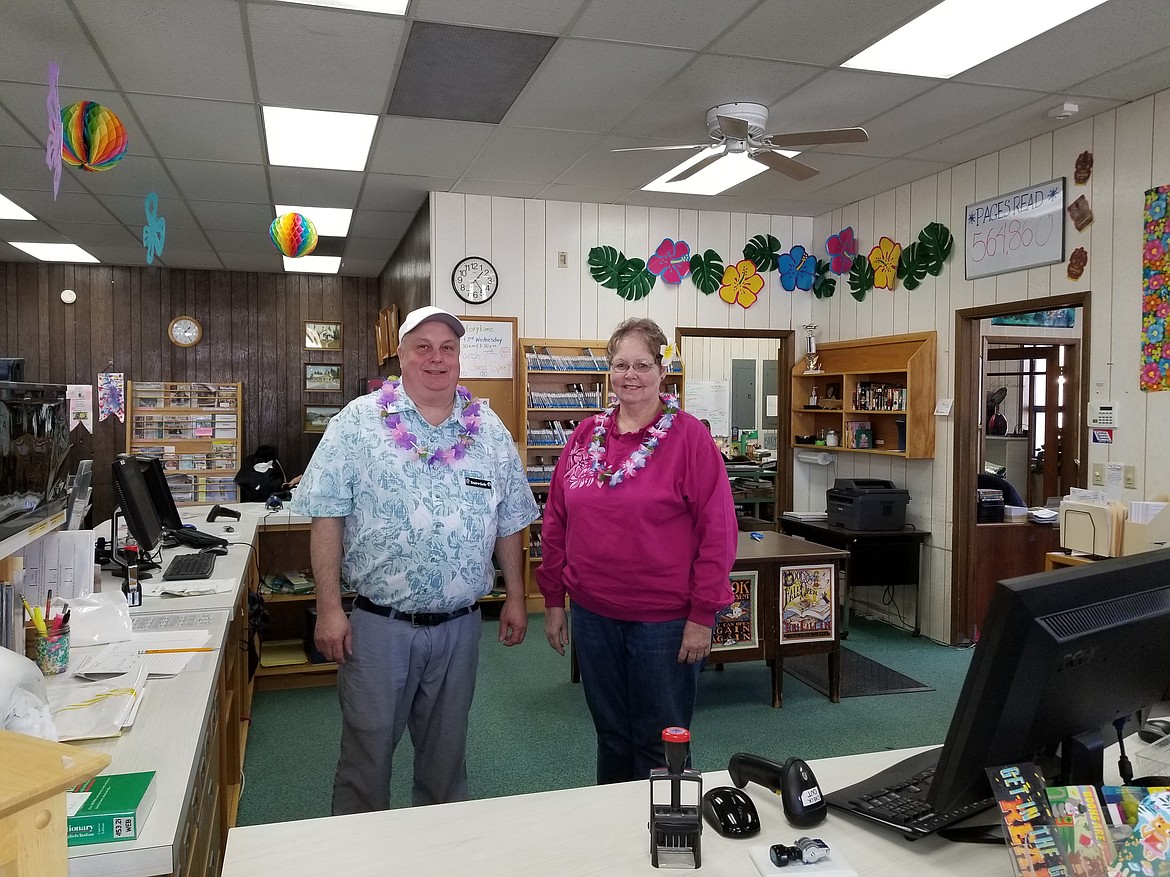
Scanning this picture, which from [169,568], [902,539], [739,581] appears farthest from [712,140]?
[169,568]

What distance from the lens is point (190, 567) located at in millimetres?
3129

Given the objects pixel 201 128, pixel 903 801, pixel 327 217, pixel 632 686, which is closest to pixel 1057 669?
pixel 903 801

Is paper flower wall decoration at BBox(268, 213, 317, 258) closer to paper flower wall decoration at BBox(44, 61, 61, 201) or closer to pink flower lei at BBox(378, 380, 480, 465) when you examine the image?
paper flower wall decoration at BBox(44, 61, 61, 201)

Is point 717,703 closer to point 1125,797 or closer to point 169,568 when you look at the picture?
point 169,568

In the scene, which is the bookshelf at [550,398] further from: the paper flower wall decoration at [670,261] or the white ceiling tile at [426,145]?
the white ceiling tile at [426,145]

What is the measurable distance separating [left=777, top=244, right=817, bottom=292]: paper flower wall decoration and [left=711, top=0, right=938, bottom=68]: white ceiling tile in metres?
2.88

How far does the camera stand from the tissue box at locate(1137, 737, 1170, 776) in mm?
1448

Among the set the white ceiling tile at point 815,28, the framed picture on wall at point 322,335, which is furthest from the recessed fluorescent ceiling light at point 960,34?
the framed picture on wall at point 322,335

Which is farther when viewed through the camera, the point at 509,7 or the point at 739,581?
the point at 739,581

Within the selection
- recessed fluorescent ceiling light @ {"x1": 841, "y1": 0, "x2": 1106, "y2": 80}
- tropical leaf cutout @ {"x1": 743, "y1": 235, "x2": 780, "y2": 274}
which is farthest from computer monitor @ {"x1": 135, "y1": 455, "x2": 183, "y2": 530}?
tropical leaf cutout @ {"x1": 743, "y1": 235, "x2": 780, "y2": 274}

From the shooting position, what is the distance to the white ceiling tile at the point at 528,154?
4559mm

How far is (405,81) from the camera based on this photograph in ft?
12.4

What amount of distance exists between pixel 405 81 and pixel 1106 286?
352 cm

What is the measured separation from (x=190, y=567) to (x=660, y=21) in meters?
2.74
